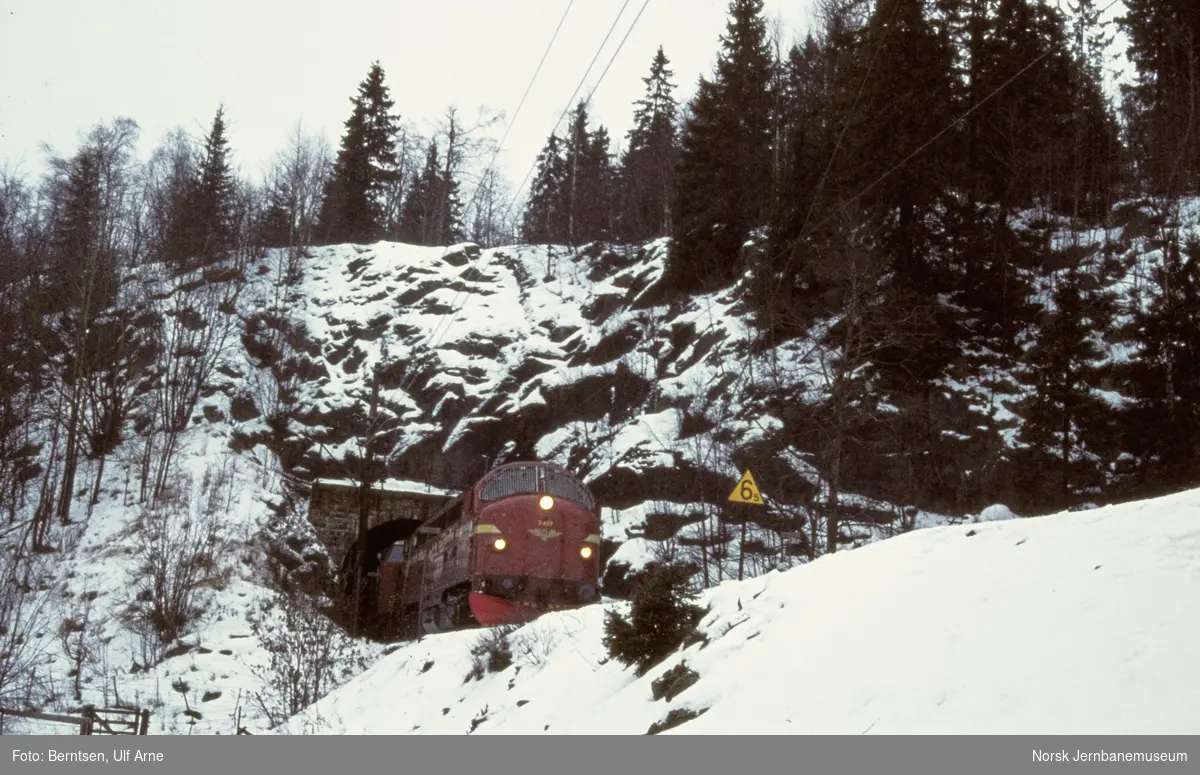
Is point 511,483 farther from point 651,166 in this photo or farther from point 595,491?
point 651,166

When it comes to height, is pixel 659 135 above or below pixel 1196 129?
above

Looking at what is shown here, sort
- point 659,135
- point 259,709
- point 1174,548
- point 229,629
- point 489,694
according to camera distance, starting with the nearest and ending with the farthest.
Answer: point 1174,548 < point 489,694 < point 259,709 < point 229,629 < point 659,135

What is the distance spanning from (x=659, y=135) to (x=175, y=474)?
34.3 m

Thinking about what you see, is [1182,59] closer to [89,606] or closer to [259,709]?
[259,709]

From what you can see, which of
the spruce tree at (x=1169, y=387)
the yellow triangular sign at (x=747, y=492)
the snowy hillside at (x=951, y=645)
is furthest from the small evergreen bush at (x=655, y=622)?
the spruce tree at (x=1169, y=387)

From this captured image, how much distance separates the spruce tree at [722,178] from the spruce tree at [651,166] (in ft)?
19.6

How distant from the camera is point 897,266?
28750 millimetres

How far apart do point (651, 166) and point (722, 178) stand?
1352 centimetres

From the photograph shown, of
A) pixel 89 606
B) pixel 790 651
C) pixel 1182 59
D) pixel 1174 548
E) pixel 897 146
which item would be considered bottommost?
pixel 89 606

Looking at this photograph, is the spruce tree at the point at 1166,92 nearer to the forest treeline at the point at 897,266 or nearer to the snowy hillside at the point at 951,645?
the forest treeline at the point at 897,266

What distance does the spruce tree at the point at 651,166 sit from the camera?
4734cm

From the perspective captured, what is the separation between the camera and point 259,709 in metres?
17.3

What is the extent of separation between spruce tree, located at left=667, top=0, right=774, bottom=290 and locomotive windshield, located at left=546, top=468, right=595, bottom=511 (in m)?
17.8
